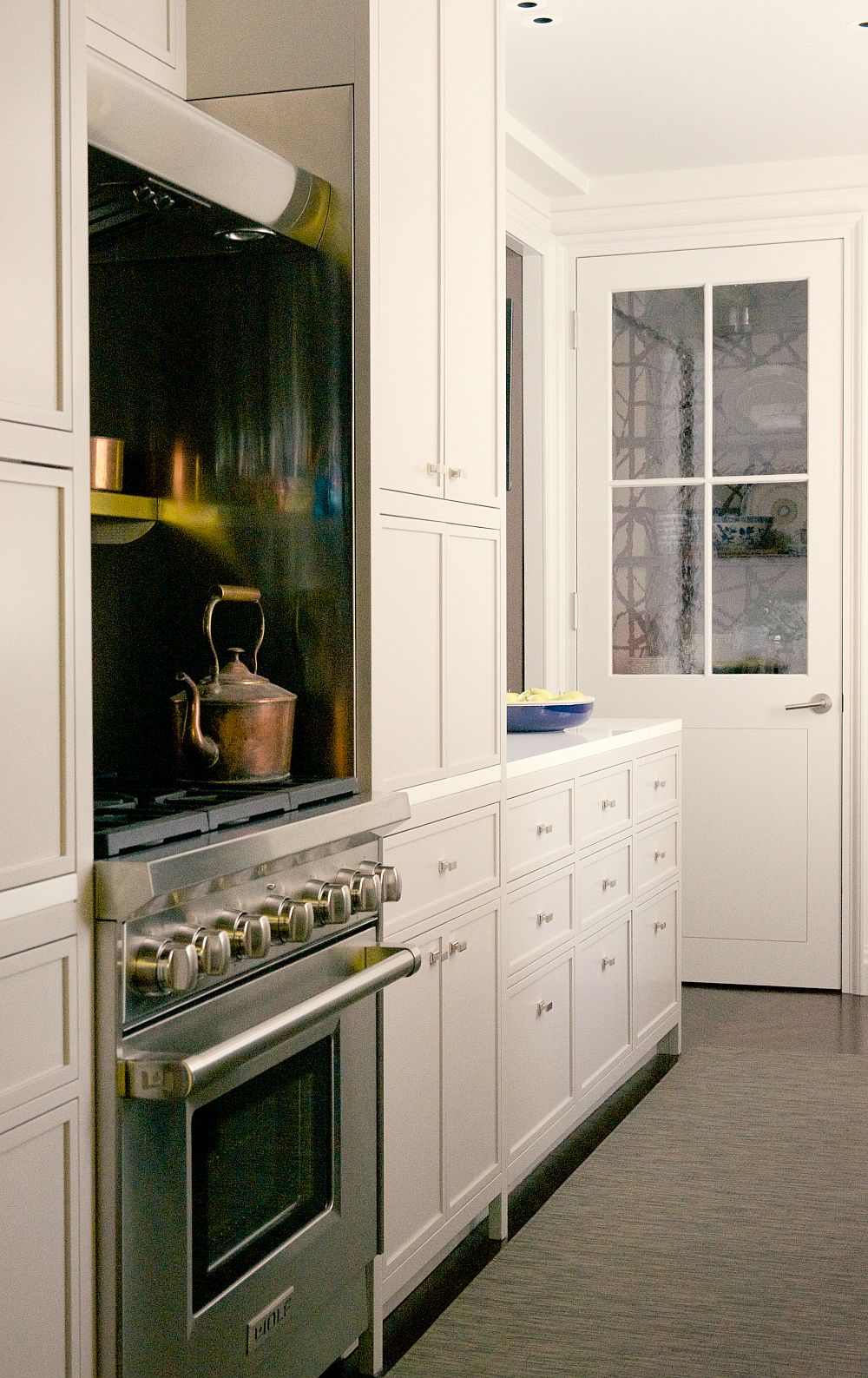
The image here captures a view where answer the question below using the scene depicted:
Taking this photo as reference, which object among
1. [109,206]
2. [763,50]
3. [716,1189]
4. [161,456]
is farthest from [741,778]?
[109,206]

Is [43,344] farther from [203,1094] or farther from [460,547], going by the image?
[460,547]

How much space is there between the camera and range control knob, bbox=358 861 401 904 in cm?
214

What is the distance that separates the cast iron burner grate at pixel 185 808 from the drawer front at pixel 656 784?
1.66 metres

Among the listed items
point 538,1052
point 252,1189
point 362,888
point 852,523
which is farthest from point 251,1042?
point 852,523

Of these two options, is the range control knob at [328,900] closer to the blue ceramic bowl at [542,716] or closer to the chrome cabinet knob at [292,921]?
the chrome cabinet knob at [292,921]

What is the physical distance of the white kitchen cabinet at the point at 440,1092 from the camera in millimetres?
2322

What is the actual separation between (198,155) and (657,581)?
316 centimetres

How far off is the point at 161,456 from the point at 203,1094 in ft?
3.36

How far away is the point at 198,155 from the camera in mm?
1906

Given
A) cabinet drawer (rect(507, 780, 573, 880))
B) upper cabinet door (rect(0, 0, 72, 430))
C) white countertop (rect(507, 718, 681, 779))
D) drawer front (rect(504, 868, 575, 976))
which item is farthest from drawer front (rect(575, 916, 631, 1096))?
upper cabinet door (rect(0, 0, 72, 430))

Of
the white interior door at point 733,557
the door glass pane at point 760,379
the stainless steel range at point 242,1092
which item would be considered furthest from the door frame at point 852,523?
the stainless steel range at point 242,1092

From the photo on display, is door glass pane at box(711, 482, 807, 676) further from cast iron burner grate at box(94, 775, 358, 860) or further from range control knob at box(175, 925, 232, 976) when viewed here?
range control knob at box(175, 925, 232, 976)

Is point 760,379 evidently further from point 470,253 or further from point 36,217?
point 36,217

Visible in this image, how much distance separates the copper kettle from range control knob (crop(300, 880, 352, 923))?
18cm
